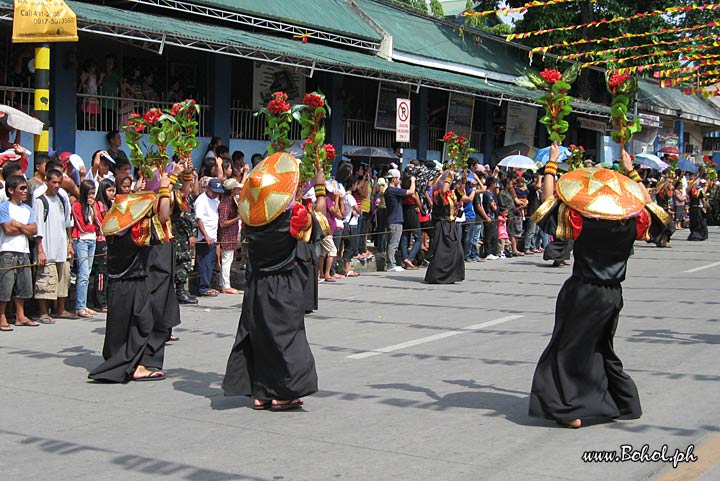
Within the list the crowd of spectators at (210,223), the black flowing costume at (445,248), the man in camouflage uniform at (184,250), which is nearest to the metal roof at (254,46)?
the crowd of spectators at (210,223)

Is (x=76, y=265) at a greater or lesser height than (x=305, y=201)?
lesser

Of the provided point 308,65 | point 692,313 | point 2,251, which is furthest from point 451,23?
point 2,251

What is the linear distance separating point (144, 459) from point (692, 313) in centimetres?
860

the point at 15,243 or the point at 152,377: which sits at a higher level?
the point at 15,243

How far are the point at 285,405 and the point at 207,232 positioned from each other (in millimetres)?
7275

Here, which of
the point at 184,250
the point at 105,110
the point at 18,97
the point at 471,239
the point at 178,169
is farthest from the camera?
the point at 471,239

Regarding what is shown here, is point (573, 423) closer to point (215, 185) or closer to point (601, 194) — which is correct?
point (601, 194)

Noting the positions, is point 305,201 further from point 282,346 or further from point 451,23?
point 451,23

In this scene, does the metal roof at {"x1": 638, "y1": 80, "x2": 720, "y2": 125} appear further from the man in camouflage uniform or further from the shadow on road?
the shadow on road

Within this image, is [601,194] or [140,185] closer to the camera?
[601,194]

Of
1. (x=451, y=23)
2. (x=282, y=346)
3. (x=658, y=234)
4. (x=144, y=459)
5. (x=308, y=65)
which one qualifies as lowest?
(x=144, y=459)

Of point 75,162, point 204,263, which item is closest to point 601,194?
point 204,263

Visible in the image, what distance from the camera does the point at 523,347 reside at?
9977 mm

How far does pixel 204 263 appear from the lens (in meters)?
14.4
